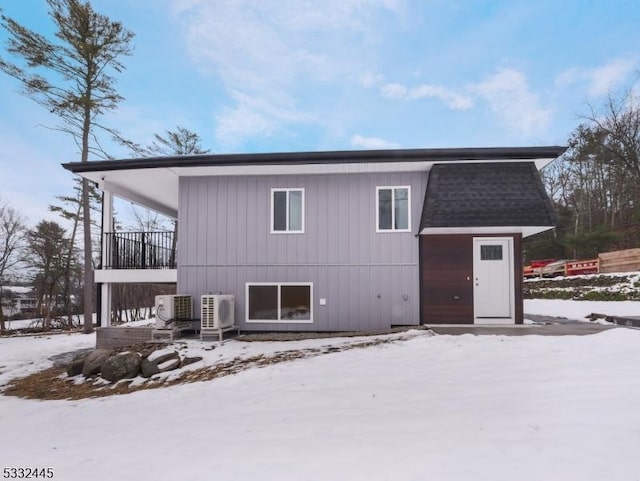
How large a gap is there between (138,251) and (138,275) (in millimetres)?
1275

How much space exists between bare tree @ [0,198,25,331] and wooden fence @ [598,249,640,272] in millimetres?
30960

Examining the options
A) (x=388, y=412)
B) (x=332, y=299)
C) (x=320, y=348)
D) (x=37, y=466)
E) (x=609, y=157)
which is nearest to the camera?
(x=37, y=466)

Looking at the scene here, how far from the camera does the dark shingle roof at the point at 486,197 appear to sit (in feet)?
23.9

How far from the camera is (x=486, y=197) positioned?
7543 mm

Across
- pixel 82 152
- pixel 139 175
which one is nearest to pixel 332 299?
A: pixel 139 175

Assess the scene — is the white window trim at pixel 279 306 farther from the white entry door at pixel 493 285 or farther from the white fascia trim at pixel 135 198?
the white fascia trim at pixel 135 198

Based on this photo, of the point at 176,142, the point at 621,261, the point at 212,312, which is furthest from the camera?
the point at 176,142

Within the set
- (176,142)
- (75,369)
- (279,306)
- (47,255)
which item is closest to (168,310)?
(75,369)

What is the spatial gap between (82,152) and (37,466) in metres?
14.0

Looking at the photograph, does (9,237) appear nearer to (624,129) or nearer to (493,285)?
(493,285)

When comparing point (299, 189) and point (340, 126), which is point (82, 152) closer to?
point (299, 189)

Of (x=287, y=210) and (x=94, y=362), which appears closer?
(x=94, y=362)

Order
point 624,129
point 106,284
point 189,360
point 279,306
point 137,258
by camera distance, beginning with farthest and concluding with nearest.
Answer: point 624,129, point 137,258, point 106,284, point 279,306, point 189,360

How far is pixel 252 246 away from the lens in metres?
8.50
